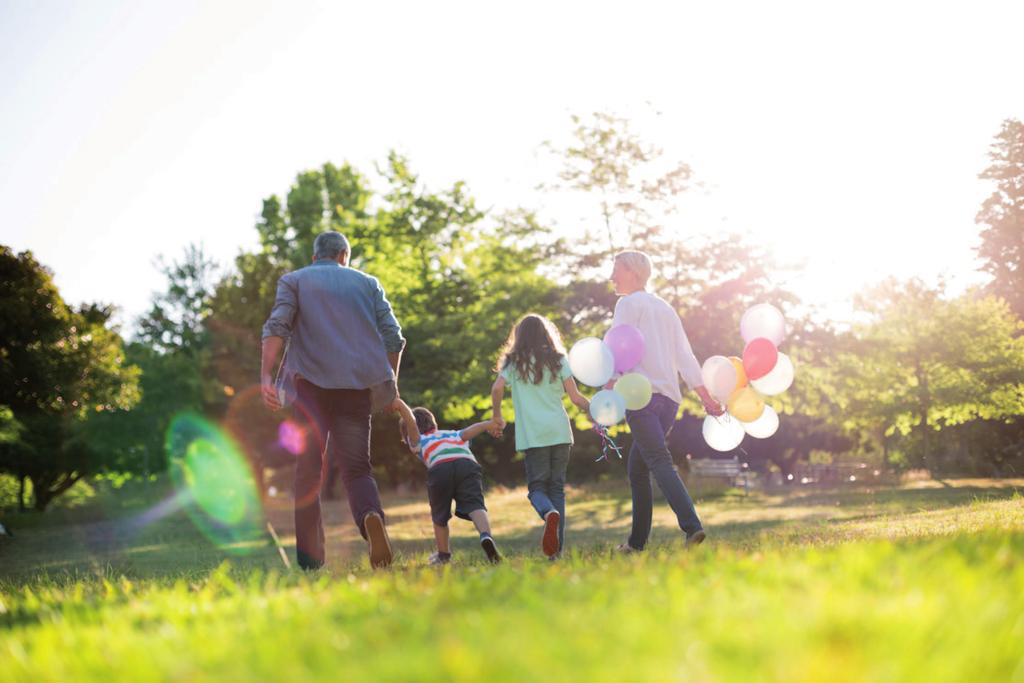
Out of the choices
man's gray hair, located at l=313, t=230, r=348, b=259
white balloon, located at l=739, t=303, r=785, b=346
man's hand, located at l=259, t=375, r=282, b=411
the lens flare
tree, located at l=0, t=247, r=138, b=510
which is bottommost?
the lens flare

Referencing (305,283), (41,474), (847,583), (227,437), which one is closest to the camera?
(847,583)

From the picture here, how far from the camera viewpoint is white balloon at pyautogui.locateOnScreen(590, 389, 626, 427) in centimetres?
741

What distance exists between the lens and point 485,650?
218 cm

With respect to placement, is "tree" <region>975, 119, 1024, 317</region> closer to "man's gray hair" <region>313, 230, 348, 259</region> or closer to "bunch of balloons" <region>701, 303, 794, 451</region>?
"bunch of balloons" <region>701, 303, 794, 451</region>

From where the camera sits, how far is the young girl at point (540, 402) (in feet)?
24.9

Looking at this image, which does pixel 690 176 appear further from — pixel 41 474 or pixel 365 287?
pixel 41 474

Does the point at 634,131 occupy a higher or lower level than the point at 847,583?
higher

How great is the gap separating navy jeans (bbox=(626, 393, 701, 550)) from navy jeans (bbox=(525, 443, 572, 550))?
1.88 ft

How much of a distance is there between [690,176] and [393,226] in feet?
31.3

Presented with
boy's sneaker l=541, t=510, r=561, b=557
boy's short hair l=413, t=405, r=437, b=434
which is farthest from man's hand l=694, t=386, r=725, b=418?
boy's short hair l=413, t=405, r=437, b=434

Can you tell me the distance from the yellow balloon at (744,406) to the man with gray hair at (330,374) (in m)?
3.85

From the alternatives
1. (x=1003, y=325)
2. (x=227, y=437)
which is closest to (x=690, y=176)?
(x=1003, y=325)

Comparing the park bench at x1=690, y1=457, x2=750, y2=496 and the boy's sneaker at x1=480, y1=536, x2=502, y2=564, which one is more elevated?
the boy's sneaker at x1=480, y1=536, x2=502, y2=564

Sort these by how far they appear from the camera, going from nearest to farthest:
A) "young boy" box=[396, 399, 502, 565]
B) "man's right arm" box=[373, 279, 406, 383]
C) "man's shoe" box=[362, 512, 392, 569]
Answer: "man's shoe" box=[362, 512, 392, 569]
"man's right arm" box=[373, 279, 406, 383]
"young boy" box=[396, 399, 502, 565]
